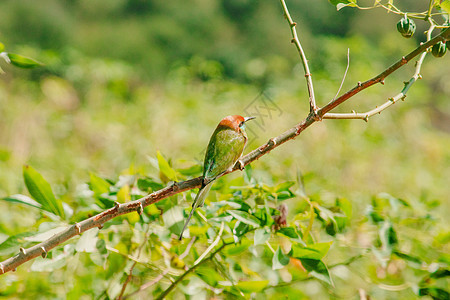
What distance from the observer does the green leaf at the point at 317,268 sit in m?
0.51

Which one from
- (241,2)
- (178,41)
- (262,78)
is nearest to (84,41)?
(178,41)

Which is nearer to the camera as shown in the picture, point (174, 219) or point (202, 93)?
point (174, 219)

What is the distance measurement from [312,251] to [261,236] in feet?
0.20

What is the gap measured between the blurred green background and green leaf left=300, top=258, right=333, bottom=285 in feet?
0.74

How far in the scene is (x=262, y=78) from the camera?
3064mm

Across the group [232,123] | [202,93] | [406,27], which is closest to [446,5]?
[406,27]

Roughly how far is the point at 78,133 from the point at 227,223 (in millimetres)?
1953

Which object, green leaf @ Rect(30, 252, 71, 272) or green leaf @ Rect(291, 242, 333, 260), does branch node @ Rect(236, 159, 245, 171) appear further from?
green leaf @ Rect(30, 252, 71, 272)

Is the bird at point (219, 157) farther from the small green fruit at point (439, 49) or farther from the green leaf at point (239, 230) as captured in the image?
the small green fruit at point (439, 49)

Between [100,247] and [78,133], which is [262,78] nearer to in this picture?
[78,133]

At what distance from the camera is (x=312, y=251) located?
0.51 metres

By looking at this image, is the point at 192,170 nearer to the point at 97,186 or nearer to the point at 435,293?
the point at 97,186

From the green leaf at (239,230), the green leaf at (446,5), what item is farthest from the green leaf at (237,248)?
the green leaf at (446,5)

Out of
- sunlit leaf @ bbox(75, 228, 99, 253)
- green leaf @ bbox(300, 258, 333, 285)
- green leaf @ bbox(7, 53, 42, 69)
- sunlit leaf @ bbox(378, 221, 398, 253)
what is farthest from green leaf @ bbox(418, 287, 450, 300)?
green leaf @ bbox(7, 53, 42, 69)
